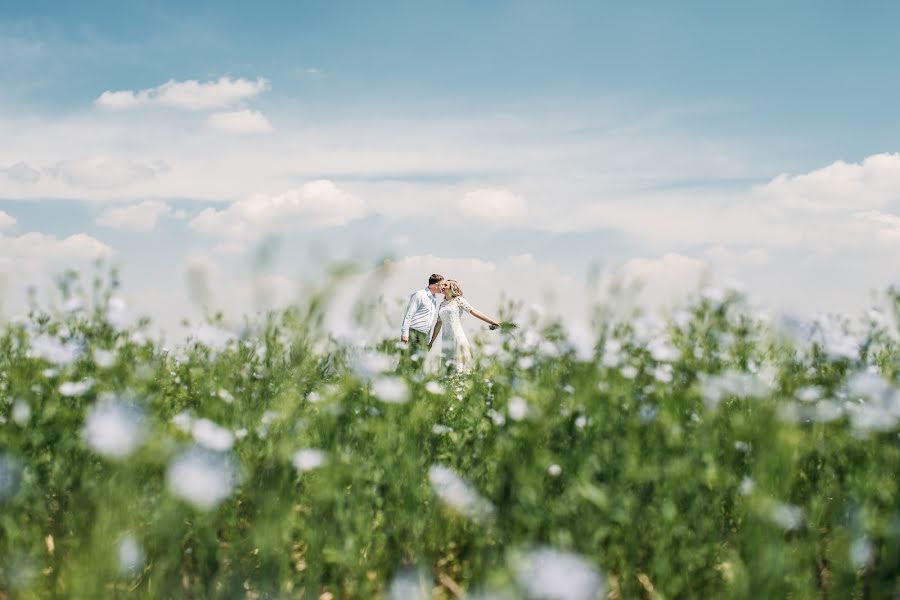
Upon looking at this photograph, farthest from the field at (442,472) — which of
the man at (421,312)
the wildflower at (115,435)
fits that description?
the man at (421,312)

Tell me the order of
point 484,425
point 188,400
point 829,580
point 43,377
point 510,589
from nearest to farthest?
point 510,589, point 829,580, point 43,377, point 484,425, point 188,400

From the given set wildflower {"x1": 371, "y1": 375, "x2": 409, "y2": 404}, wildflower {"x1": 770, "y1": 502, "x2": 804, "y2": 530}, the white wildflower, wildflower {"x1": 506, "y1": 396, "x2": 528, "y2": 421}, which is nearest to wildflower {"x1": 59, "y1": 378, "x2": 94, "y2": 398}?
the white wildflower

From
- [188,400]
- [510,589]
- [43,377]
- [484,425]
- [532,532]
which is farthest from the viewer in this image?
[188,400]

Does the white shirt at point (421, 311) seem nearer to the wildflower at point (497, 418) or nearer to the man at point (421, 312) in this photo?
the man at point (421, 312)

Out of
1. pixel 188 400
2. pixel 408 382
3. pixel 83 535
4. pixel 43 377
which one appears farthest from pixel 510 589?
pixel 188 400

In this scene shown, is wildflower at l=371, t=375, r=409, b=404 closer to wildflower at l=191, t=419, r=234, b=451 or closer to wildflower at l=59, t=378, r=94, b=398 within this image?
wildflower at l=191, t=419, r=234, b=451

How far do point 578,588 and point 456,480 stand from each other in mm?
1442

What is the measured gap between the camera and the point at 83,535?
2760 mm

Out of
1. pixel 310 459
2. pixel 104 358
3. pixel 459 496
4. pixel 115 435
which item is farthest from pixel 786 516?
pixel 104 358

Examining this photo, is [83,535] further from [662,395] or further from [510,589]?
[662,395]

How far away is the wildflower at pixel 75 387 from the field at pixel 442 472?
30 mm

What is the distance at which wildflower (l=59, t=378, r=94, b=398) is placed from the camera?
3109 millimetres

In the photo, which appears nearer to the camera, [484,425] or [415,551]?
[415,551]

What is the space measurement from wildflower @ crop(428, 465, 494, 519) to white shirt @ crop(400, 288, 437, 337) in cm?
600
